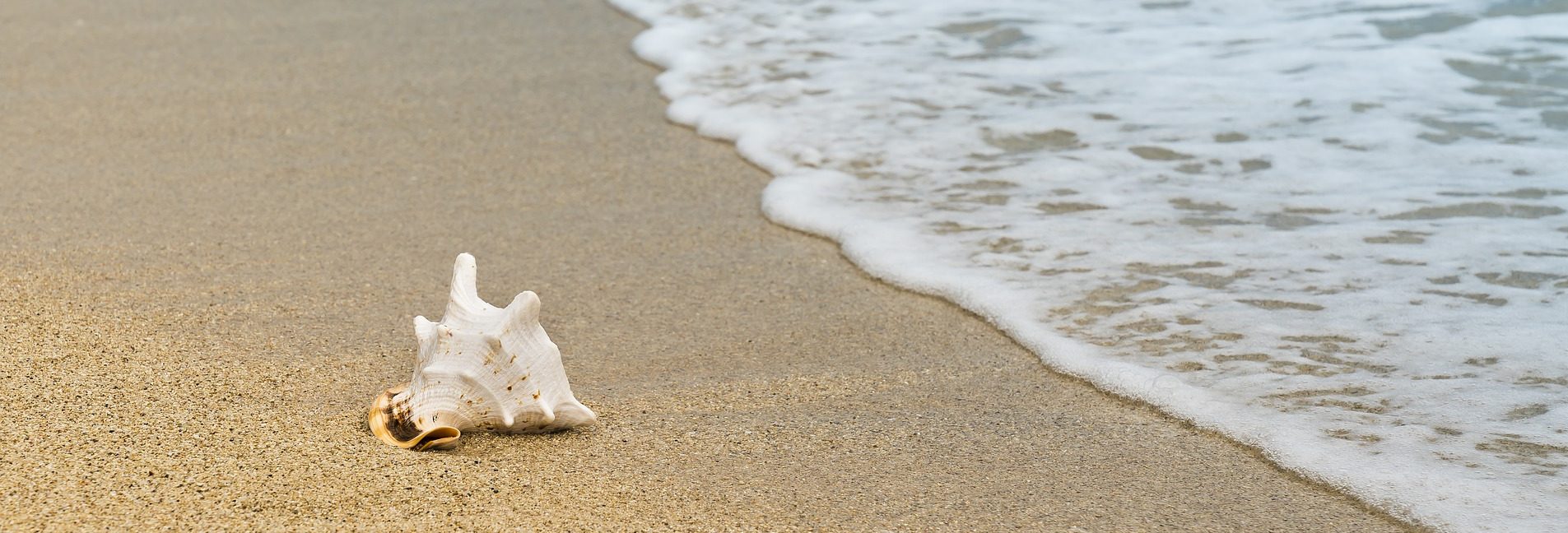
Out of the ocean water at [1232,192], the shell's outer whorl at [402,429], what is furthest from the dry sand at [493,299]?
the ocean water at [1232,192]

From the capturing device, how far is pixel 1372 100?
4.04 metres

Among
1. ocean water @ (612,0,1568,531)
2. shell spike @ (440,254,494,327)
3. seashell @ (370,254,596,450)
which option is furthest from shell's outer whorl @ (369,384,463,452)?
ocean water @ (612,0,1568,531)

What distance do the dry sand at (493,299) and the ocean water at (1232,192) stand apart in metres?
0.14

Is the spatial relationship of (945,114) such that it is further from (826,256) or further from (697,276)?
(697,276)

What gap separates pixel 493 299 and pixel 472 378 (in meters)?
0.79

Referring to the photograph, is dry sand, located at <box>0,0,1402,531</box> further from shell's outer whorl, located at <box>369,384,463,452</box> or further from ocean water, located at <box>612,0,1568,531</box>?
ocean water, located at <box>612,0,1568,531</box>

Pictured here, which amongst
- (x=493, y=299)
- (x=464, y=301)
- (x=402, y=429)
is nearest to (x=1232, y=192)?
(x=493, y=299)

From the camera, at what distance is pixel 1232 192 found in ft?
11.0

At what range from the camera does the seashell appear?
196 cm

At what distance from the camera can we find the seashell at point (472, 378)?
196 cm

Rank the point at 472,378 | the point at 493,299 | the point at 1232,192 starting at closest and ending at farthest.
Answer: the point at 472,378 → the point at 493,299 → the point at 1232,192

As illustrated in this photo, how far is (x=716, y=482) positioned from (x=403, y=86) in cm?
260

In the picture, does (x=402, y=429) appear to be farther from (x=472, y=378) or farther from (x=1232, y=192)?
(x=1232, y=192)

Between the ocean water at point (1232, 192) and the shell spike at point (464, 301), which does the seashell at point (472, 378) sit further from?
the ocean water at point (1232, 192)
